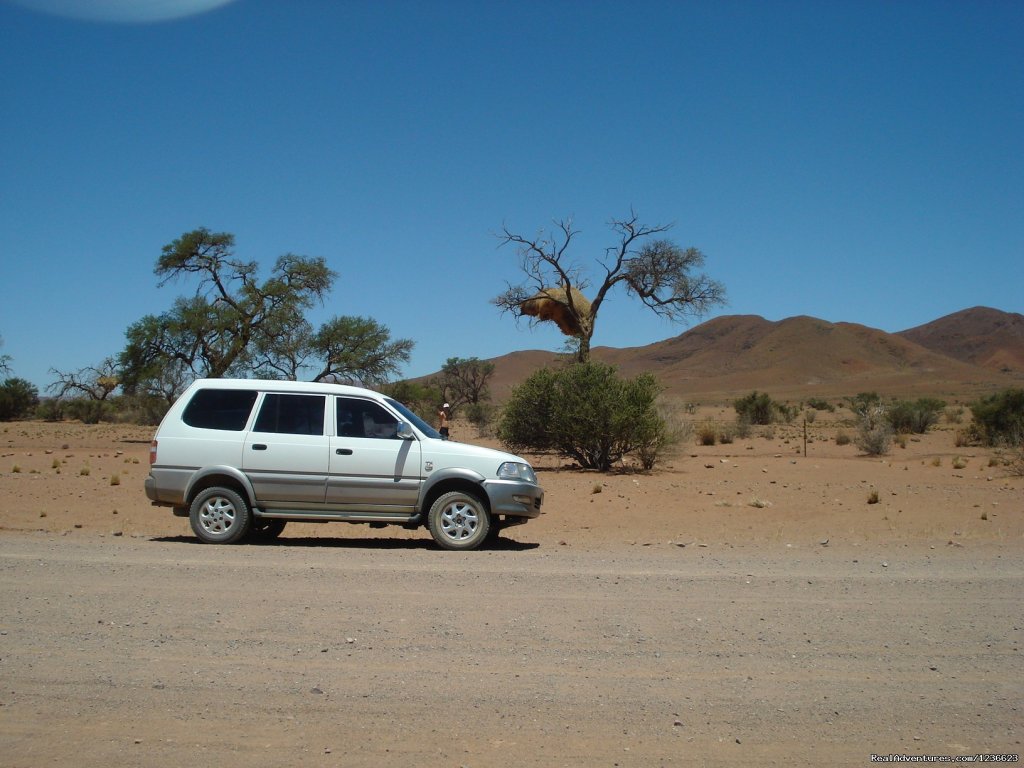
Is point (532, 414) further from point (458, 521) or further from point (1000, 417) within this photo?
point (1000, 417)

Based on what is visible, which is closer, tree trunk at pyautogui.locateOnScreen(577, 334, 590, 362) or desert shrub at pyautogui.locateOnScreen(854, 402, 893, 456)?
tree trunk at pyautogui.locateOnScreen(577, 334, 590, 362)

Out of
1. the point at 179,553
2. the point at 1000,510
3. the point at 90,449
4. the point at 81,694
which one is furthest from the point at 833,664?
the point at 90,449

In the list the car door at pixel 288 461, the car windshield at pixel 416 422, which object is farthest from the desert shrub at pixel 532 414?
Result: the car door at pixel 288 461

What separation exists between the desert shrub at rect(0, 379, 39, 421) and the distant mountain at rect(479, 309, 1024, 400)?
159 ft

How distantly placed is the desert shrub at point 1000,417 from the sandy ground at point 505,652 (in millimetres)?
25391

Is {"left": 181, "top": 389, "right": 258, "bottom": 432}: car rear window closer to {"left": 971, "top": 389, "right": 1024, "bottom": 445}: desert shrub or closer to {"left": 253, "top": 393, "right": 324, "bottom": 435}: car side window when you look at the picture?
{"left": 253, "top": 393, "right": 324, "bottom": 435}: car side window

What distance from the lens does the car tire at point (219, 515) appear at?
11.3m

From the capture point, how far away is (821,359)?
131 m

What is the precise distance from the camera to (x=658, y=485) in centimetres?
2259

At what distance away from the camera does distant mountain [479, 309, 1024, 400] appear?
110438mm

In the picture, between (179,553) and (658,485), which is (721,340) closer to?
(658,485)

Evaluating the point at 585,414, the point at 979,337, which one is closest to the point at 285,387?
the point at 585,414

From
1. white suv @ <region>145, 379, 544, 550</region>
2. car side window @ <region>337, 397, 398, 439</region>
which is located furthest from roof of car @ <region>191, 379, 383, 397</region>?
car side window @ <region>337, 397, 398, 439</region>

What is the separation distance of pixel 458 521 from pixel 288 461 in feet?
7.44
